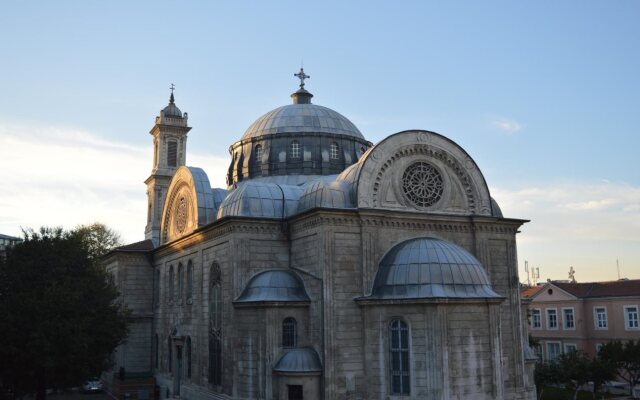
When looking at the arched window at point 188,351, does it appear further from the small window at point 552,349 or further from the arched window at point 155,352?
the small window at point 552,349

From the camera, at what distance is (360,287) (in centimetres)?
2511

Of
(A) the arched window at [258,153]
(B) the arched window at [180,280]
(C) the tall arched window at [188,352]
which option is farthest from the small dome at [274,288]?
(A) the arched window at [258,153]

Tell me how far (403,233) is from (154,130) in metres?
25.8

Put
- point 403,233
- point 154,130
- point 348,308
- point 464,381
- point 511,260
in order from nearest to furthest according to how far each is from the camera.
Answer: point 464,381 → point 348,308 → point 403,233 → point 511,260 → point 154,130

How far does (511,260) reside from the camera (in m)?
29.0

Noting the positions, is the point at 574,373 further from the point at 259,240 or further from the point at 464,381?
the point at 259,240

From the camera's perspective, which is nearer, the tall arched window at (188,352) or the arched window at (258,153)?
the tall arched window at (188,352)

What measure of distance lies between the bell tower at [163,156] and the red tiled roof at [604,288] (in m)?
30.8

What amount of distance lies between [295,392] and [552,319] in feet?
102

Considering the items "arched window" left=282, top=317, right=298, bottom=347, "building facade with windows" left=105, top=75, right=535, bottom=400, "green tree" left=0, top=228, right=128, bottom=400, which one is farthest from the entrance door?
"green tree" left=0, top=228, right=128, bottom=400

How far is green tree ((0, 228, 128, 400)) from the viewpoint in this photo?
25141 millimetres

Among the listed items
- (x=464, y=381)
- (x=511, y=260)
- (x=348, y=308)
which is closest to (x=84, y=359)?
(x=348, y=308)

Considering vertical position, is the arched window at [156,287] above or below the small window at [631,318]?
above

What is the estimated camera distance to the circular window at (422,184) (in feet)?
88.9
